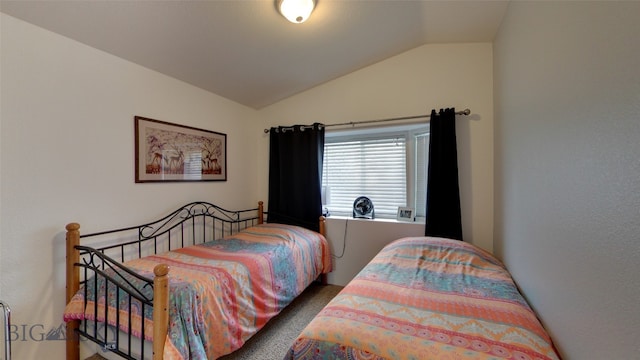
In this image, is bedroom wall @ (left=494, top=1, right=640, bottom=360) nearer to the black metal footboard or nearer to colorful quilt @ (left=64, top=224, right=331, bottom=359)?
colorful quilt @ (left=64, top=224, right=331, bottom=359)

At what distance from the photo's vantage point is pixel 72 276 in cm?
158

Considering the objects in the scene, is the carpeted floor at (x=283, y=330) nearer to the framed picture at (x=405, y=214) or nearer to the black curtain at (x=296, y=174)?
the black curtain at (x=296, y=174)

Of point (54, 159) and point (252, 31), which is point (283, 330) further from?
point (252, 31)

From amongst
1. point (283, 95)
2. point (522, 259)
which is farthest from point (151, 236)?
point (522, 259)

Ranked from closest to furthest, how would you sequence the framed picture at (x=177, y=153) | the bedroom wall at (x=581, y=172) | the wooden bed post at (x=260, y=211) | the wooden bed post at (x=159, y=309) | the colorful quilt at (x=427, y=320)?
the bedroom wall at (x=581, y=172), the colorful quilt at (x=427, y=320), the wooden bed post at (x=159, y=309), the framed picture at (x=177, y=153), the wooden bed post at (x=260, y=211)

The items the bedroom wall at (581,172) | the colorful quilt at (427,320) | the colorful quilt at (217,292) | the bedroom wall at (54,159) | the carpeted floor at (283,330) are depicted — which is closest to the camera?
the bedroom wall at (581,172)

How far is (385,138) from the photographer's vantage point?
2924 millimetres

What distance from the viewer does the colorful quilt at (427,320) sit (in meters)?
0.93

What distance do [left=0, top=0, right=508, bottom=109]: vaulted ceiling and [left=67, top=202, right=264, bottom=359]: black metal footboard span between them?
1.27m

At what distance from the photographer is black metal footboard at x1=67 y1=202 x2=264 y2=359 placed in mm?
1365

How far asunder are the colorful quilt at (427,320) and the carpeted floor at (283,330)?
89cm

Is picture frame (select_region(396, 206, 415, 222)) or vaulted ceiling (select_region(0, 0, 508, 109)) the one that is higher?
vaulted ceiling (select_region(0, 0, 508, 109))

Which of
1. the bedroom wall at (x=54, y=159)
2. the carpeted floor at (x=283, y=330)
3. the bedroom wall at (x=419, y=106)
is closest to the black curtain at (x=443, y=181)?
the bedroom wall at (x=419, y=106)

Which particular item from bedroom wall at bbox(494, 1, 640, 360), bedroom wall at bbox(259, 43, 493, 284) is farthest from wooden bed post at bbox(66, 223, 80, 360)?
bedroom wall at bbox(494, 1, 640, 360)
